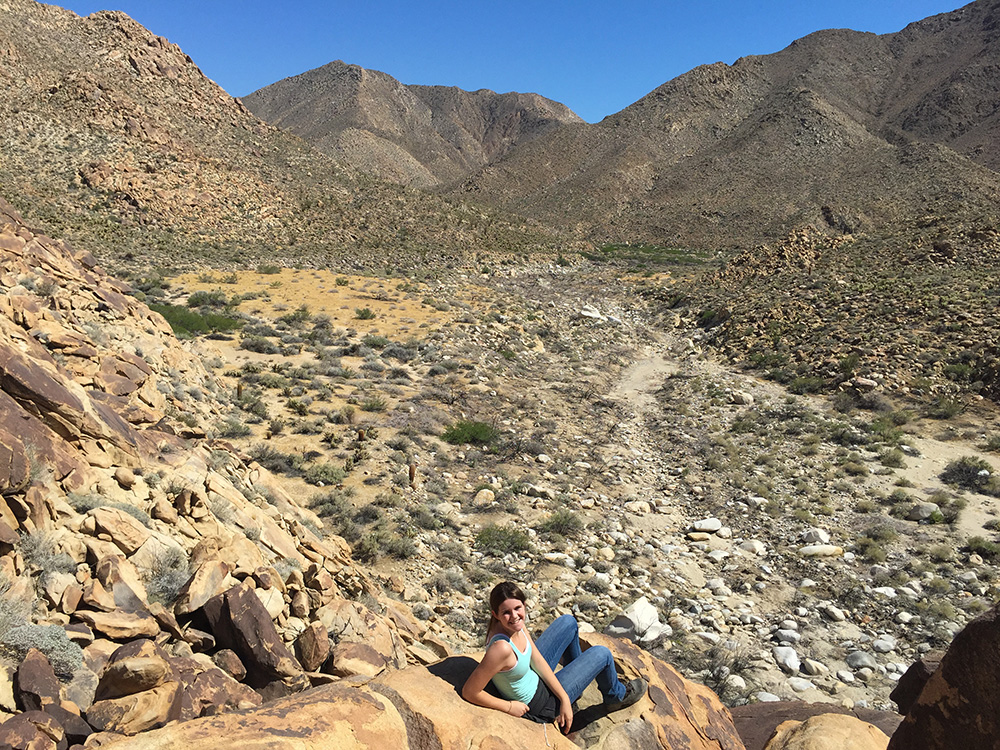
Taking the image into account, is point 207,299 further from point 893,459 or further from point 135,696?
point 893,459

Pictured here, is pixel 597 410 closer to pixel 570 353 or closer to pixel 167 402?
pixel 570 353

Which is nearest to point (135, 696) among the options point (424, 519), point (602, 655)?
point (602, 655)

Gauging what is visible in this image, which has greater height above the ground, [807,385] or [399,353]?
[399,353]

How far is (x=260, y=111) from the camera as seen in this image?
151 meters

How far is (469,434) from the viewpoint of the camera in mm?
13219

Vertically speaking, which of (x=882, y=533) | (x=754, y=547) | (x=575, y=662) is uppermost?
(x=575, y=662)

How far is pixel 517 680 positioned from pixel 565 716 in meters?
0.56

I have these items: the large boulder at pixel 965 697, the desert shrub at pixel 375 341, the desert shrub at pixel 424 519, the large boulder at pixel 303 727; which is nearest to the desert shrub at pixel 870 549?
the large boulder at pixel 965 697

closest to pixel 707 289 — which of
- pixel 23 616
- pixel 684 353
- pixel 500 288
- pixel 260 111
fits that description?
pixel 684 353

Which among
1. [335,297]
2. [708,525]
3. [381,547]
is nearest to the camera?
[381,547]

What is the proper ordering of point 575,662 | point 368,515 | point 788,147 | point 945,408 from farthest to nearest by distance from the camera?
point 788,147, point 945,408, point 368,515, point 575,662

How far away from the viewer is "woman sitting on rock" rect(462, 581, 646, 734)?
3.59 meters

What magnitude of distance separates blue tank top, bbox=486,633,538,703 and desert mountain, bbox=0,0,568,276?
99.0 feet

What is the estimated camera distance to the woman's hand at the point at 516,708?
359 cm
